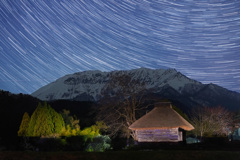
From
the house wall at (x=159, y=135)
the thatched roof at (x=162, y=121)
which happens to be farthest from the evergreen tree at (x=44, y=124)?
the house wall at (x=159, y=135)

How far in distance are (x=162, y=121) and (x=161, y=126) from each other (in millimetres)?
665

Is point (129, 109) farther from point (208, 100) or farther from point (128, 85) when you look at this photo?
point (208, 100)

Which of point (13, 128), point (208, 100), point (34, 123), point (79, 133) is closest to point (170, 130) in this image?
point (79, 133)

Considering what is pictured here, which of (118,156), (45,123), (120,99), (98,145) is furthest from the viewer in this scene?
(120,99)

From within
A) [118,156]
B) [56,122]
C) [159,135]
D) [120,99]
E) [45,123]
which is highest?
[120,99]

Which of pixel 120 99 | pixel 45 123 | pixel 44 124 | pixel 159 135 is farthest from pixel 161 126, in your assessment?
pixel 44 124

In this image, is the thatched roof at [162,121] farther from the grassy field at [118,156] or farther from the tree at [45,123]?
the grassy field at [118,156]

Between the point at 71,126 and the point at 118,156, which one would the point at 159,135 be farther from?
the point at 71,126

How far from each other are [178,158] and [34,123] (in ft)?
63.7

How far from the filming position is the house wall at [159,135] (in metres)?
27.6

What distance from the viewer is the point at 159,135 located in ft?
93.3

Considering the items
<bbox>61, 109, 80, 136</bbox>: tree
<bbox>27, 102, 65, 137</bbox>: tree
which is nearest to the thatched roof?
<bbox>61, 109, 80, 136</bbox>: tree

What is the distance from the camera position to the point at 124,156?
53.6 feet

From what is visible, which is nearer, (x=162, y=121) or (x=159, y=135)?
(x=162, y=121)
